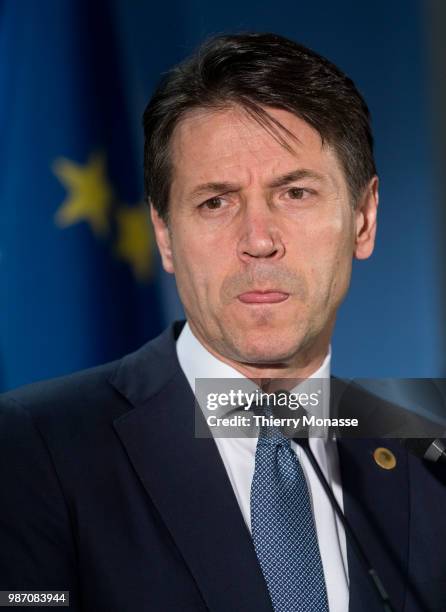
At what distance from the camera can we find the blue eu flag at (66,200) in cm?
207

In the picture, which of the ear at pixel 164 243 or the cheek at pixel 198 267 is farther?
the ear at pixel 164 243

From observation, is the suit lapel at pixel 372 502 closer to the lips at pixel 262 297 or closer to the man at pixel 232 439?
the man at pixel 232 439

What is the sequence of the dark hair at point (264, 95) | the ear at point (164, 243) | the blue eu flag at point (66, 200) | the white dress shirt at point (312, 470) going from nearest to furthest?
the white dress shirt at point (312, 470) → the dark hair at point (264, 95) → the ear at point (164, 243) → the blue eu flag at point (66, 200)

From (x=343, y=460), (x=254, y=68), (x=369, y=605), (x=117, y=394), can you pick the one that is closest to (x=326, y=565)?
(x=369, y=605)

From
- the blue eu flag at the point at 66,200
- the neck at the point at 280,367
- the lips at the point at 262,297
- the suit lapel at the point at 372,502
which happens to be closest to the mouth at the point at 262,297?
the lips at the point at 262,297

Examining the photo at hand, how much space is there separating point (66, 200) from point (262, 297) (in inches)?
34.6

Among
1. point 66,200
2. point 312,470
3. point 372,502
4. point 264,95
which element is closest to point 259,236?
point 264,95

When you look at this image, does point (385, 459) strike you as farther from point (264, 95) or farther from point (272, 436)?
point (264, 95)

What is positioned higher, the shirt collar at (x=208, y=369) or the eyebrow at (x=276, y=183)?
the eyebrow at (x=276, y=183)

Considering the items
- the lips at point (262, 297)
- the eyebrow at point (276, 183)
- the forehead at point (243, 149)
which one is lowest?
the lips at point (262, 297)

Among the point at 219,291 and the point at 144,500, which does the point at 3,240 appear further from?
the point at 144,500

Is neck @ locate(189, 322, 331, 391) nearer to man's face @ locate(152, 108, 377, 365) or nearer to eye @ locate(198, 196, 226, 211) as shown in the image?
man's face @ locate(152, 108, 377, 365)

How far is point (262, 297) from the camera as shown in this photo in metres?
1.40

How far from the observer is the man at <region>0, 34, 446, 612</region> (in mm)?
1262
